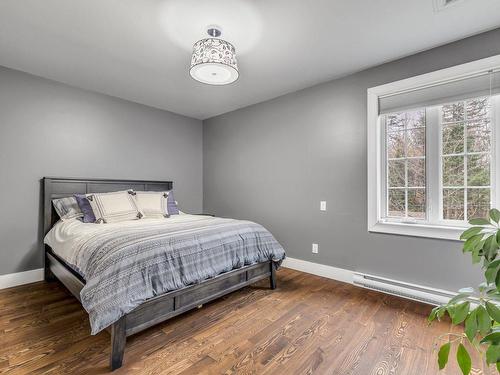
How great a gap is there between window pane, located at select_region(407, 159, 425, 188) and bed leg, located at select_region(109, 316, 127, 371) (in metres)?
2.77

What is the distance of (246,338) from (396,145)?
2350 millimetres

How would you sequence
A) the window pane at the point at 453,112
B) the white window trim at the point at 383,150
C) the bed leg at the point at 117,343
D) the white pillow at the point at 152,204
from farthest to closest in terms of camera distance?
the white pillow at the point at 152,204 → the window pane at the point at 453,112 → the white window trim at the point at 383,150 → the bed leg at the point at 117,343

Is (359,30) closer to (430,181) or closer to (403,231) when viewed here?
(430,181)

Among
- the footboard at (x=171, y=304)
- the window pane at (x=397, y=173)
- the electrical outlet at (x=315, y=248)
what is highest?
the window pane at (x=397, y=173)

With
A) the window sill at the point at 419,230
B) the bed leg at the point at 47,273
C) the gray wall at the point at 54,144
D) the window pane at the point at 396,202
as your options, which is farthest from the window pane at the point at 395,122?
the bed leg at the point at 47,273

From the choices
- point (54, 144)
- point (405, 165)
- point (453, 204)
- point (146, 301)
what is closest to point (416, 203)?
point (453, 204)

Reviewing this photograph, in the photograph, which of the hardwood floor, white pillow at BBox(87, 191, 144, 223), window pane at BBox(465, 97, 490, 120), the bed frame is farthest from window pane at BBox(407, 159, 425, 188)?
white pillow at BBox(87, 191, 144, 223)

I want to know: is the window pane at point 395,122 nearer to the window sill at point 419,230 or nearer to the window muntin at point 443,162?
the window muntin at point 443,162

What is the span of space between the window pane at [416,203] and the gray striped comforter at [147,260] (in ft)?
5.30

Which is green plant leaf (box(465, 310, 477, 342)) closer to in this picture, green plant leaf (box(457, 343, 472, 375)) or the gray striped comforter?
green plant leaf (box(457, 343, 472, 375))

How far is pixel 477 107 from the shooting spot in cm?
224

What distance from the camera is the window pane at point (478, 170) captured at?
2183mm

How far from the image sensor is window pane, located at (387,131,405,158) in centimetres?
264

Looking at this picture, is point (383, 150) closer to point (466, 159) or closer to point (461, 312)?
point (466, 159)
